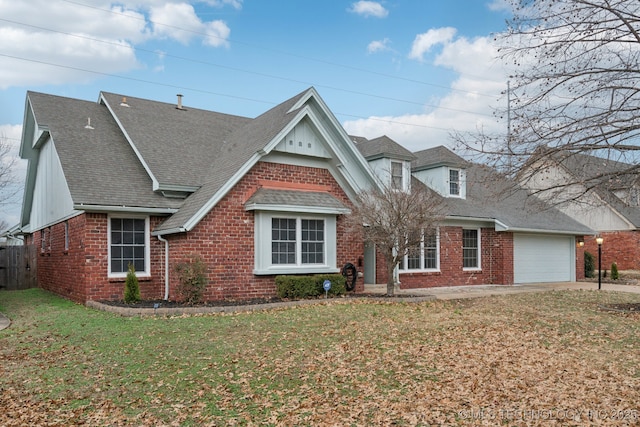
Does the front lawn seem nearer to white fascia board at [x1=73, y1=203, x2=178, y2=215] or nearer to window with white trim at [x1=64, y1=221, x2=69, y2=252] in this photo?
white fascia board at [x1=73, y1=203, x2=178, y2=215]

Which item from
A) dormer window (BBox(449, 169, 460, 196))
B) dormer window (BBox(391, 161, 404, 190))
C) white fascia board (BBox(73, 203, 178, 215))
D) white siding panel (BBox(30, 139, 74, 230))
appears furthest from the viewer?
dormer window (BBox(449, 169, 460, 196))

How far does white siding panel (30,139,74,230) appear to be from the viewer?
625 inches

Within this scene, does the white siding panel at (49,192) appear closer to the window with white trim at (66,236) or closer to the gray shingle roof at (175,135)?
the window with white trim at (66,236)

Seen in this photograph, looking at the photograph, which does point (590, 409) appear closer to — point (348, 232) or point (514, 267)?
point (348, 232)

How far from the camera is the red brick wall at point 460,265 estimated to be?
63.5ft

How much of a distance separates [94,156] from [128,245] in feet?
10.6

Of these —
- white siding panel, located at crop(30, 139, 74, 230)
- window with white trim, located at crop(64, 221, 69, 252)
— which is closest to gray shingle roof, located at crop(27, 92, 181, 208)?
white siding panel, located at crop(30, 139, 74, 230)

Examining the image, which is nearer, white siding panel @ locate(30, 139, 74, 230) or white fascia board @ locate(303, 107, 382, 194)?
white fascia board @ locate(303, 107, 382, 194)

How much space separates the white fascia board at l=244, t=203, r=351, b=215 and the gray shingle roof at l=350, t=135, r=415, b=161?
492cm

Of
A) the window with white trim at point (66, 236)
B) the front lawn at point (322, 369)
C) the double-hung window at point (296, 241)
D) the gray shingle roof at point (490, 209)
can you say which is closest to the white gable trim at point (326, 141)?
the double-hung window at point (296, 241)

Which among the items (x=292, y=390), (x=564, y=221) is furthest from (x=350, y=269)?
(x=564, y=221)

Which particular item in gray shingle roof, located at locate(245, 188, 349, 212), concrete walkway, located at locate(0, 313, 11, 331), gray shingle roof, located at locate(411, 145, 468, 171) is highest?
gray shingle roof, located at locate(411, 145, 468, 171)

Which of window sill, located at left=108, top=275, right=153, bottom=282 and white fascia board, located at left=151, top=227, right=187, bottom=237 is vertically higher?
white fascia board, located at left=151, top=227, right=187, bottom=237

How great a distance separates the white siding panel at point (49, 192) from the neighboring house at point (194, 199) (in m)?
0.08
